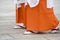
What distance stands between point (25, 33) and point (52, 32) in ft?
2.10

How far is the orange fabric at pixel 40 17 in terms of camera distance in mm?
6473

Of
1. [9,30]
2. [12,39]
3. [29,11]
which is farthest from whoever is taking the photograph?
[9,30]

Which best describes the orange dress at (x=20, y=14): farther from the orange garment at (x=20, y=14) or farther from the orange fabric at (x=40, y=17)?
the orange fabric at (x=40, y=17)

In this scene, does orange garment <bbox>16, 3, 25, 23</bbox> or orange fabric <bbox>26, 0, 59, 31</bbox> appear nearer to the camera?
orange fabric <bbox>26, 0, 59, 31</bbox>

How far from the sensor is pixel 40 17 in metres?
6.51

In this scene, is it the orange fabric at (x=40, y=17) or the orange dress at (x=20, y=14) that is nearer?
the orange fabric at (x=40, y=17)

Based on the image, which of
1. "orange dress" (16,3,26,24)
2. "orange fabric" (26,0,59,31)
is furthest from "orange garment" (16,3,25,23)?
"orange fabric" (26,0,59,31)

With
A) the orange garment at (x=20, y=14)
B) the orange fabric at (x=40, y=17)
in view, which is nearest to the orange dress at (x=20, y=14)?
the orange garment at (x=20, y=14)

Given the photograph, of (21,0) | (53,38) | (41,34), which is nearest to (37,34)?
(41,34)

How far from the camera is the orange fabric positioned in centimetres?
647

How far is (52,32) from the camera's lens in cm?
678

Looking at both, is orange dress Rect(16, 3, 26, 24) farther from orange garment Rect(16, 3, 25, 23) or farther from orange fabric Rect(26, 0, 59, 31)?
orange fabric Rect(26, 0, 59, 31)

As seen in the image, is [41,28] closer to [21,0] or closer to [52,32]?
[52,32]

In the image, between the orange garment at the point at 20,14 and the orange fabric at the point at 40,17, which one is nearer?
the orange fabric at the point at 40,17
